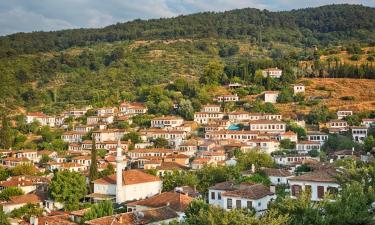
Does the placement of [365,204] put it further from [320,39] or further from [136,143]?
[320,39]

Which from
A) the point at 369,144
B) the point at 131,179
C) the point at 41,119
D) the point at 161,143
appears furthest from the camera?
the point at 41,119

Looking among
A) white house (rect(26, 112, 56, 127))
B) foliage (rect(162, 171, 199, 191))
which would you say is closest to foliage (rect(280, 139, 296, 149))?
foliage (rect(162, 171, 199, 191))

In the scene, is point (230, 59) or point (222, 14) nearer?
point (230, 59)

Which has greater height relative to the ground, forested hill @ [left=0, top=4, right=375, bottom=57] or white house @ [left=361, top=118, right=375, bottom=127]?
forested hill @ [left=0, top=4, right=375, bottom=57]

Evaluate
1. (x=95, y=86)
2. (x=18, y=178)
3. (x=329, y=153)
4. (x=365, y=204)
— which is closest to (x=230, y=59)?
(x=95, y=86)

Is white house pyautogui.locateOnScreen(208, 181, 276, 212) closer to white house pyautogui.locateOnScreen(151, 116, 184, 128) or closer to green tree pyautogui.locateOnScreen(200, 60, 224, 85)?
white house pyautogui.locateOnScreen(151, 116, 184, 128)

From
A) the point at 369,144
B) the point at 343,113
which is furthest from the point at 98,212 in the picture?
the point at 343,113

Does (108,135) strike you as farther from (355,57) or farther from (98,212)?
(355,57)
